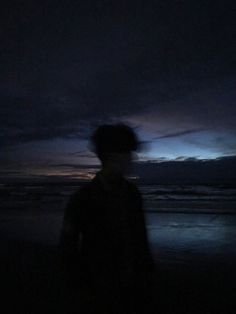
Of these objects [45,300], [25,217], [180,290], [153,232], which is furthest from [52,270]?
[25,217]

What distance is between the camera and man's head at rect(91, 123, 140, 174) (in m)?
2.46

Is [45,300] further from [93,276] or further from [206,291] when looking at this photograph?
[93,276]

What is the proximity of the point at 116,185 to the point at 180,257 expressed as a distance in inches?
291

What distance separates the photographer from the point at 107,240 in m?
2.33

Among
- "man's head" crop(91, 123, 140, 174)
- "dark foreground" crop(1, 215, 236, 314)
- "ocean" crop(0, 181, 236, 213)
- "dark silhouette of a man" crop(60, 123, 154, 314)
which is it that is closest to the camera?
"dark silhouette of a man" crop(60, 123, 154, 314)

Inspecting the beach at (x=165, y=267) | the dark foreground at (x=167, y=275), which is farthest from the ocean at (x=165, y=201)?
the dark foreground at (x=167, y=275)

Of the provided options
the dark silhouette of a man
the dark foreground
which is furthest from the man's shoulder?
the dark foreground

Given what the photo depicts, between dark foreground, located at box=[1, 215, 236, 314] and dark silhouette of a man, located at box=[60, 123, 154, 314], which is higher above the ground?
dark silhouette of a man, located at box=[60, 123, 154, 314]

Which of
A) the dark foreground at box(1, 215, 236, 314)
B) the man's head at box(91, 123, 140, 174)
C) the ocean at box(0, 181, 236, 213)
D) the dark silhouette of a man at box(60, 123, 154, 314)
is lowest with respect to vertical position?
the dark foreground at box(1, 215, 236, 314)

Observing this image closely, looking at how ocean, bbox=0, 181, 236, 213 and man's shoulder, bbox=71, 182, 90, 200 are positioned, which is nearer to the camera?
man's shoulder, bbox=71, 182, 90, 200

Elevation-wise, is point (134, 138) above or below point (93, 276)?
above

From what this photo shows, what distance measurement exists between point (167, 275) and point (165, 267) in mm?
678

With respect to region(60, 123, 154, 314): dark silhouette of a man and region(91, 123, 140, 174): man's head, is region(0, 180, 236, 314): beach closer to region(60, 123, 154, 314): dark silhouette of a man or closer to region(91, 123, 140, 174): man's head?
region(60, 123, 154, 314): dark silhouette of a man

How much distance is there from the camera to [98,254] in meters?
2.32
